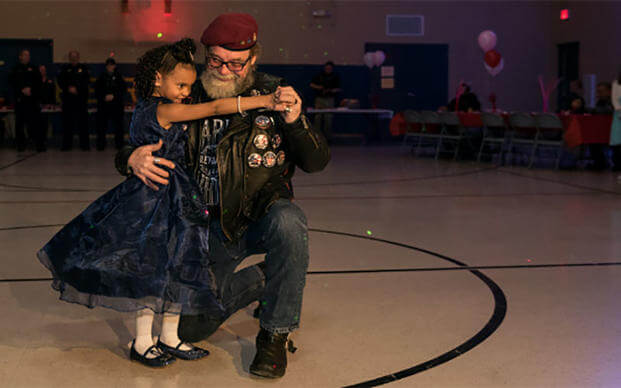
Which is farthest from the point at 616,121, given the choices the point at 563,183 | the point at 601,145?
the point at 563,183

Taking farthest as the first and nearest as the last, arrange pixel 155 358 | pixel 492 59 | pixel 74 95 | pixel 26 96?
pixel 492 59 → pixel 74 95 → pixel 26 96 → pixel 155 358

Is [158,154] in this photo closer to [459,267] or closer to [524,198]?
[459,267]

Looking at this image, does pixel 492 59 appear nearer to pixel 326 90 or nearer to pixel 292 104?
pixel 326 90

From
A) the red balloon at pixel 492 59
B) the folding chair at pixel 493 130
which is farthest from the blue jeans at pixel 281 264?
the red balloon at pixel 492 59

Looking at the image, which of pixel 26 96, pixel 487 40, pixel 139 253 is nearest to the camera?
pixel 139 253

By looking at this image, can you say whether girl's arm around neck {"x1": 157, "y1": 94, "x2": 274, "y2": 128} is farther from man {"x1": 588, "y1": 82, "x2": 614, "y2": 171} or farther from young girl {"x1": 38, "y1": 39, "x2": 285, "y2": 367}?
man {"x1": 588, "y1": 82, "x2": 614, "y2": 171}

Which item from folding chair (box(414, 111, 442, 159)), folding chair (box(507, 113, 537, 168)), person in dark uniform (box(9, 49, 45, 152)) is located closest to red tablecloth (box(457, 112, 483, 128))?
folding chair (box(414, 111, 442, 159))

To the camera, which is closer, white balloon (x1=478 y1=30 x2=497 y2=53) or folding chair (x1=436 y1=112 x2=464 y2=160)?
folding chair (x1=436 y1=112 x2=464 y2=160)

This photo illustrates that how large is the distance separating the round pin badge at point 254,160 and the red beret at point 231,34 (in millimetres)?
377

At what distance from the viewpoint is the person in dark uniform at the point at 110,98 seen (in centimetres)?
1230

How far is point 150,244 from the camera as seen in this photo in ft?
7.65

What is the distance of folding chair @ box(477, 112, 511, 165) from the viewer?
32.4 feet

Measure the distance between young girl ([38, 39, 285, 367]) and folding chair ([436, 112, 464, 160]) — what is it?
8486 mm

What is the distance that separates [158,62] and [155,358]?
3.21 feet
